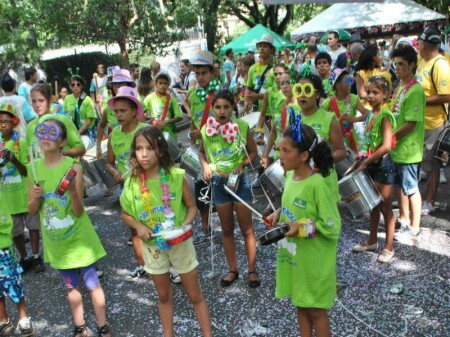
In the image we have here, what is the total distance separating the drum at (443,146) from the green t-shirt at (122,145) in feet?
9.53

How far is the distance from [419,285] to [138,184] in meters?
2.45

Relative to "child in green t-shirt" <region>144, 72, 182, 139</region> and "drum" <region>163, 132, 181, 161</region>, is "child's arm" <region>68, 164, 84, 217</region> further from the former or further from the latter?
"child in green t-shirt" <region>144, 72, 182, 139</region>

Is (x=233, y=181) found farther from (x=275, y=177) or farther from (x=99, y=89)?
(x=99, y=89)

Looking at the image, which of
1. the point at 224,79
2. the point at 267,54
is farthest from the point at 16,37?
the point at 267,54

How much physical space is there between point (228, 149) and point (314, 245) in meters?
1.51

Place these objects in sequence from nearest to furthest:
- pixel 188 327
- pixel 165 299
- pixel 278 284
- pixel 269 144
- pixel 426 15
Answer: pixel 278 284, pixel 165 299, pixel 188 327, pixel 269 144, pixel 426 15

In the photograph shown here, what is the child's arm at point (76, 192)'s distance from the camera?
3.26 metres

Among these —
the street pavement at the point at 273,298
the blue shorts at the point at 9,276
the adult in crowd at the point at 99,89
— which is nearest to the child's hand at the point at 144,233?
the street pavement at the point at 273,298

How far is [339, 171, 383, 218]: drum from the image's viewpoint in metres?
4.04

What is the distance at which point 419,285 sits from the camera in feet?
12.7

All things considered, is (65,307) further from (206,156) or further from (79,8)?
(79,8)

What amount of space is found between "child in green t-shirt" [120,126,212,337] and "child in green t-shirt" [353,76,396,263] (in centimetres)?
178

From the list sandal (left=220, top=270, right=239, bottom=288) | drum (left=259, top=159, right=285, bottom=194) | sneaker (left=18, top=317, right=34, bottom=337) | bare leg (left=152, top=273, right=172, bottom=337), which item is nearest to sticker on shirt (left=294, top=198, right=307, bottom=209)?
bare leg (left=152, top=273, right=172, bottom=337)

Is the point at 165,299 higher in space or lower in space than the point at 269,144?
lower
